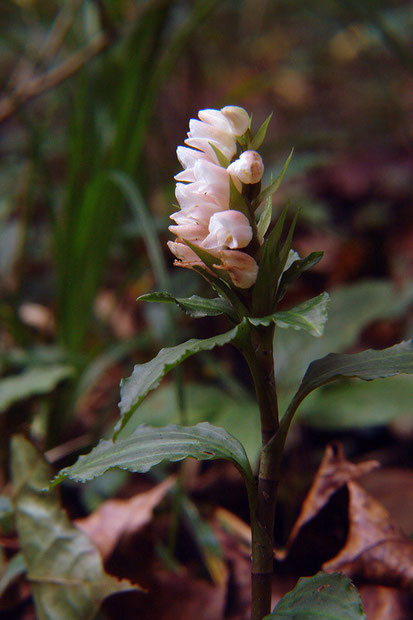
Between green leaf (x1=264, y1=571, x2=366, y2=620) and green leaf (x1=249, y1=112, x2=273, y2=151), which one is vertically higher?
green leaf (x1=249, y1=112, x2=273, y2=151)

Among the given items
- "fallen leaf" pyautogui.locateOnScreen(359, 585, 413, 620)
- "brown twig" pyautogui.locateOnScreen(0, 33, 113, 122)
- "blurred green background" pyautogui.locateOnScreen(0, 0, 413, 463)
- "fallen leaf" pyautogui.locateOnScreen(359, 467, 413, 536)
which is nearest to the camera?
"fallen leaf" pyautogui.locateOnScreen(359, 585, 413, 620)

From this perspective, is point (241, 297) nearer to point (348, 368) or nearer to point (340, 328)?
point (348, 368)

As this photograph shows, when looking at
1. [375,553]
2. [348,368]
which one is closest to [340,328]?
[375,553]

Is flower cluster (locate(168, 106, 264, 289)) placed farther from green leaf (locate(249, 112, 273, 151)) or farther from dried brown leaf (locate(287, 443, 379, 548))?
dried brown leaf (locate(287, 443, 379, 548))

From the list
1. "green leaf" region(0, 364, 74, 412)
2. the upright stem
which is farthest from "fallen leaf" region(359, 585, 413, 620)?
"green leaf" region(0, 364, 74, 412)

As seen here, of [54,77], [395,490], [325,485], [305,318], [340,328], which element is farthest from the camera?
[54,77]

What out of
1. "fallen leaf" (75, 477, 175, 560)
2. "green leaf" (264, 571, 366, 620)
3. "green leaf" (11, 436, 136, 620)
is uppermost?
"green leaf" (264, 571, 366, 620)

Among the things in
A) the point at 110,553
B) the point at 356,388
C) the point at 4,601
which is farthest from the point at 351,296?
the point at 4,601

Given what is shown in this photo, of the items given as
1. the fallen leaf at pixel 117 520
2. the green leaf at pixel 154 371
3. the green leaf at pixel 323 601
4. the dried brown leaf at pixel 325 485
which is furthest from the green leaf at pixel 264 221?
the fallen leaf at pixel 117 520

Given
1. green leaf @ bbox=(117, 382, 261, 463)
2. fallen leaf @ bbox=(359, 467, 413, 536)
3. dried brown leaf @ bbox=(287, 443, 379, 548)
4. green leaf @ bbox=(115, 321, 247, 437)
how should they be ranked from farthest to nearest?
Result: green leaf @ bbox=(117, 382, 261, 463)
fallen leaf @ bbox=(359, 467, 413, 536)
dried brown leaf @ bbox=(287, 443, 379, 548)
green leaf @ bbox=(115, 321, 247, 437)
